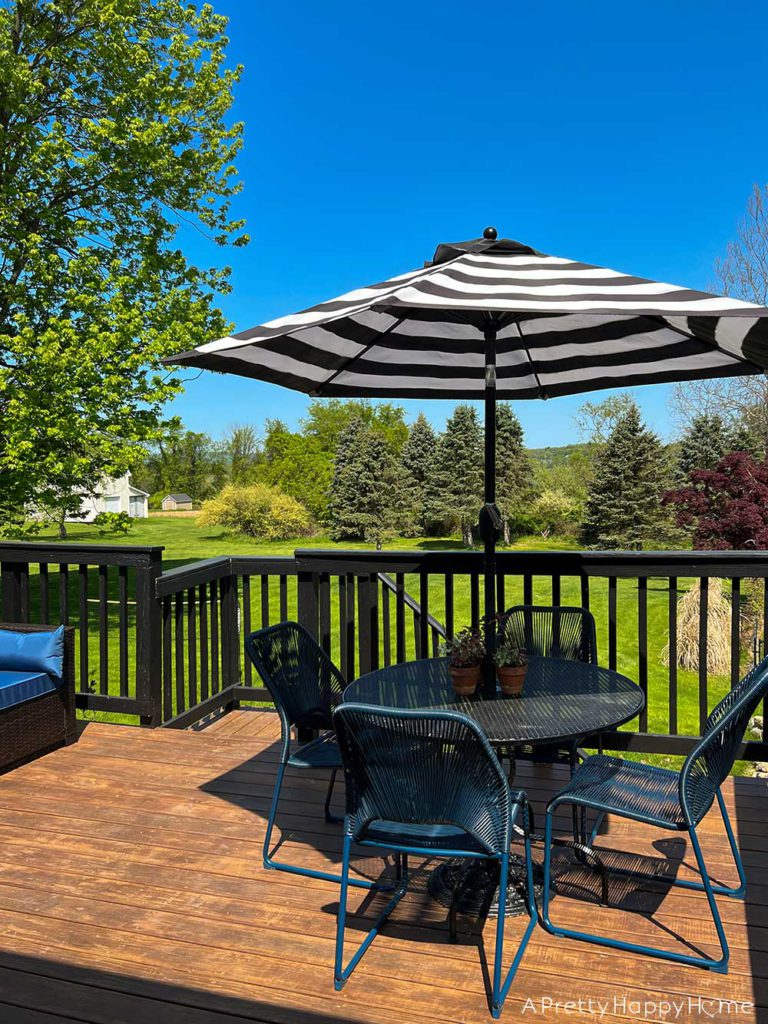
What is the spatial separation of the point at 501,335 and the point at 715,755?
82.4 inches

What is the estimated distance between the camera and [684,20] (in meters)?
18.1

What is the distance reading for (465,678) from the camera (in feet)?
8.65

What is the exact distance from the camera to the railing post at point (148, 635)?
4.34m

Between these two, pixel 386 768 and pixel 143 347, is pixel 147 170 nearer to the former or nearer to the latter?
pixel 143 347

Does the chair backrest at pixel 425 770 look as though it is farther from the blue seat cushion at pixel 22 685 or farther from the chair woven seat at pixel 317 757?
the blue seat cushion at pixel 22 685

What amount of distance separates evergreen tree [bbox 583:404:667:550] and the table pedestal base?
71.0ft

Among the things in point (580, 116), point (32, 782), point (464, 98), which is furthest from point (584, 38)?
point (32, 782)

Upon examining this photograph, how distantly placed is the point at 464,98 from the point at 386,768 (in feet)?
73.5

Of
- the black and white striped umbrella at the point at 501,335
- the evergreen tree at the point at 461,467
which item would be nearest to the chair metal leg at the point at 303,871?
the black and white striped umbrella at the point at 501,335

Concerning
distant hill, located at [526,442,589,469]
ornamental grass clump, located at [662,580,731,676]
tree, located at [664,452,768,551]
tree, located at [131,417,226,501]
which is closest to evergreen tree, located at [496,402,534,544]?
distant hill, located at [526,442,589,469]

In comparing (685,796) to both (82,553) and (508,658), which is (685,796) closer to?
(508,658)

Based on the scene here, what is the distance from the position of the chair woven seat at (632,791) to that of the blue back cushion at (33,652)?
269cm

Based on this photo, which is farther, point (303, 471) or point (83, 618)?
point (303, 471)

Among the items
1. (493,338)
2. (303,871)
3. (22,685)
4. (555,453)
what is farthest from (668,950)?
(555,453)
